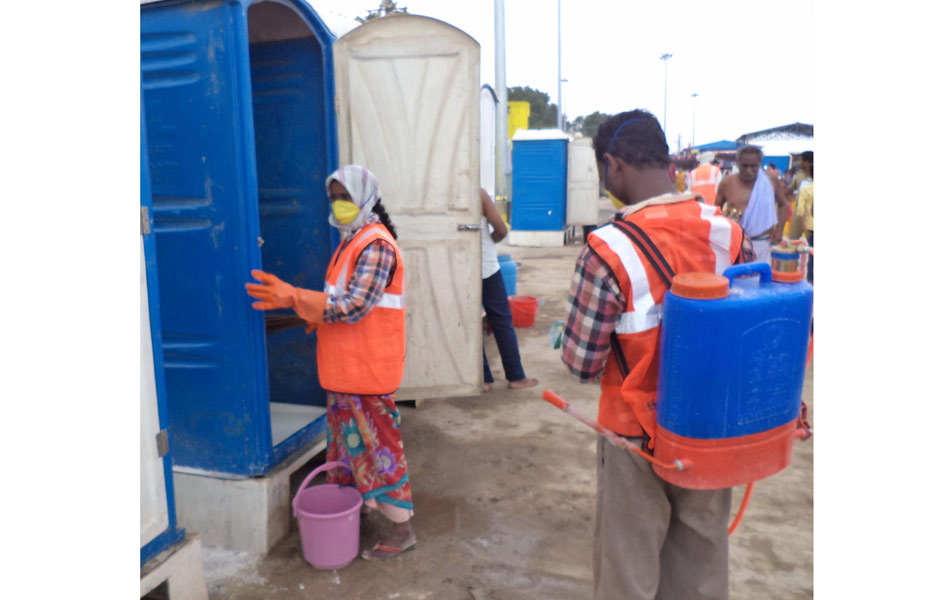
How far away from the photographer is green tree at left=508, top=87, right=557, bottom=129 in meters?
45.0

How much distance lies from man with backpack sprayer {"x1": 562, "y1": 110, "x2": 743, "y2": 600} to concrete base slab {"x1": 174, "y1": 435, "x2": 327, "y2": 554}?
1628 millimetres

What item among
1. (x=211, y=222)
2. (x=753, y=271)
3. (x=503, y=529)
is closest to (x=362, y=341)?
(x=211, y=222)

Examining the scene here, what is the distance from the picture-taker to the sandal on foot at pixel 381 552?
2969mm

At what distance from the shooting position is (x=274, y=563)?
2.95m

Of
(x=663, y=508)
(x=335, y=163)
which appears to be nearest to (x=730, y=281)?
(x=663, y=508)

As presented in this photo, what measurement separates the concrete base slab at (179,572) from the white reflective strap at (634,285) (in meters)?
1.82

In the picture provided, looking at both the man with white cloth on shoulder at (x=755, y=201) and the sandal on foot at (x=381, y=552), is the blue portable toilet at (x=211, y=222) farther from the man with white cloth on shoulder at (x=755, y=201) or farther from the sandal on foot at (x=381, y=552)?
the man with white cloth on shoulder at (x=755, y=201)

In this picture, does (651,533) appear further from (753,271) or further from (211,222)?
(211,222)

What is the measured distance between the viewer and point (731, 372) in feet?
5.20

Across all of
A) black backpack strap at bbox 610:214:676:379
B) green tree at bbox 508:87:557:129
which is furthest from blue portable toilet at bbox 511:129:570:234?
green tree at bbox 508:87:557:129

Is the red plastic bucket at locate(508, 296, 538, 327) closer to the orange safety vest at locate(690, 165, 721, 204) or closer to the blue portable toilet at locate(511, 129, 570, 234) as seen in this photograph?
the orange safety vest at locate(690, 165, 721, 204)

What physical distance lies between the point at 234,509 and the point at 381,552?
69 cm

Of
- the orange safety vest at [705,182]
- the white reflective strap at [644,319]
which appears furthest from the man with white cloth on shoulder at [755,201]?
the white reflective strap at [644,319]

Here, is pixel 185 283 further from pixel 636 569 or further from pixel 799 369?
pixel 799 369
